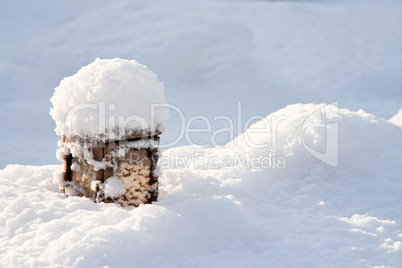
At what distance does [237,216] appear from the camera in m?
4.25

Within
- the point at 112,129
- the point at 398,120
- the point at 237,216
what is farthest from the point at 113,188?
the point at 398,120

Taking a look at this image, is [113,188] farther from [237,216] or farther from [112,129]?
[237,216]

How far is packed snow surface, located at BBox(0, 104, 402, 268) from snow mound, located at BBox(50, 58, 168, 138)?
2.23 ft

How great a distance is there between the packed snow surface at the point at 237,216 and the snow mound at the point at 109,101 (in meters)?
0.68

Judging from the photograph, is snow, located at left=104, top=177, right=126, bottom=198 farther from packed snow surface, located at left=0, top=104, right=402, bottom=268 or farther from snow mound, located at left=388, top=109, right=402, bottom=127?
snow mound, located at left=388, top=109, right=402, bottom=127

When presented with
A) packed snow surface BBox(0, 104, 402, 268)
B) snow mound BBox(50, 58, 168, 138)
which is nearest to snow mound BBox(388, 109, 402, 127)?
packed snow surface BBox(0, 104, 402, 268)

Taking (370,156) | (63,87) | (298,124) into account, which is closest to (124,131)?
(63,87)

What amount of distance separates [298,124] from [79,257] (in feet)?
11.3

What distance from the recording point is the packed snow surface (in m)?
3.71

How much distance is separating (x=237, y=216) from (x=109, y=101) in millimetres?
1488

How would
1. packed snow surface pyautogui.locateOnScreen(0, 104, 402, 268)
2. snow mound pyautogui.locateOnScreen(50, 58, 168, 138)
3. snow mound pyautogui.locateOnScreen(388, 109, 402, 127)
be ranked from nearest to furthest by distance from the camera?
1. packed snow surface pyautogui.locateOnScreen(0, 104, 402, 268)
2. snow mound pyautogui.locateOnScreen(50, 58, 168, 138)
3. snow mound pyautogui.locateOnScreen(388, 109, 402, 127)

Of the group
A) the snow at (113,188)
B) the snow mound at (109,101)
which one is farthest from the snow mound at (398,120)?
the snow at (113,188)

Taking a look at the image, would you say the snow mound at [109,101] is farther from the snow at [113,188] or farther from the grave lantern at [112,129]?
the snow at [113,188]

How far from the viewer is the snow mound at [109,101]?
4.21 m
